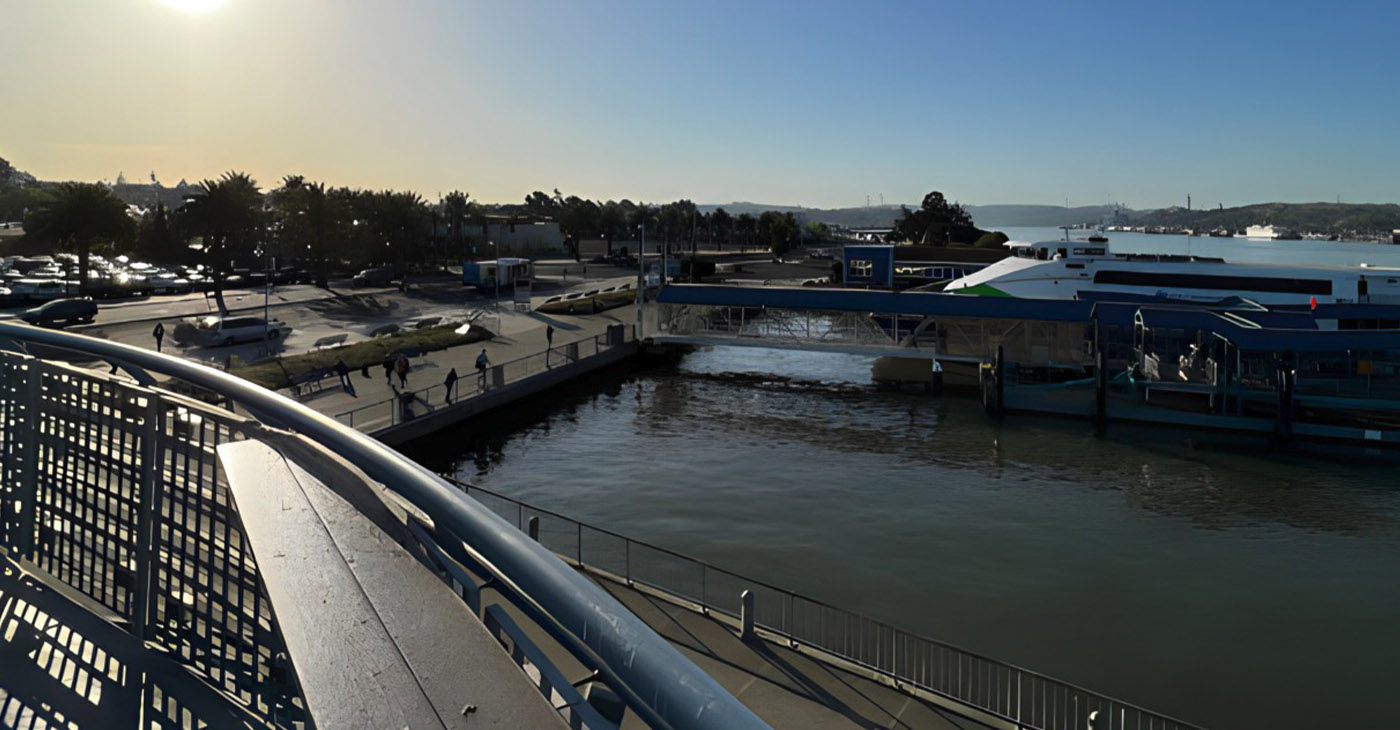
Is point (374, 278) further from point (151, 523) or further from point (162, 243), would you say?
point (151, 523)

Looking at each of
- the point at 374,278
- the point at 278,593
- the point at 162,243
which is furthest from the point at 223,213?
the point at 278,593

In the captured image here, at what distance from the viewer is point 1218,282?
4781 centimetres

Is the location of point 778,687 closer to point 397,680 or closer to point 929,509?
point 397,680

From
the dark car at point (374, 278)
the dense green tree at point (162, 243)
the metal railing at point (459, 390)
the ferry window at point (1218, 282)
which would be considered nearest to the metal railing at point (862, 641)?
the metal railing at point (459, 390)

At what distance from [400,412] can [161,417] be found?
26017 mm

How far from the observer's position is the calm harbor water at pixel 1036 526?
17.0 metres

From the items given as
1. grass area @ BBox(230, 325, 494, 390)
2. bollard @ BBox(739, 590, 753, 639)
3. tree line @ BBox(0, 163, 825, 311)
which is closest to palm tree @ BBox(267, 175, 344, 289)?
tree line @ BBox(0, 163, 825, 311)

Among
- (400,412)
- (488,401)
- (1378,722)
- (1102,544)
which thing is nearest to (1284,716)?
(1378,722)

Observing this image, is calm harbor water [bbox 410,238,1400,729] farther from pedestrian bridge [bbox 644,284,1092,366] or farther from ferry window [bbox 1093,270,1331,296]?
ferry window [bbox 1093,270,1331,296]

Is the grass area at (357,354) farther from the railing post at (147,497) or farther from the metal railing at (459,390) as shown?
the railing post at (147,497)

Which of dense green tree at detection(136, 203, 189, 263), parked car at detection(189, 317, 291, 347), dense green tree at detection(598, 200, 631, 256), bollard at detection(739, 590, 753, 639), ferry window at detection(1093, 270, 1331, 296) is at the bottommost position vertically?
bollard at detection(739, 590, 753, 639)

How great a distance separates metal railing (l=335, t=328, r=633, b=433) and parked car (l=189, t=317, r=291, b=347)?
13.1 meters

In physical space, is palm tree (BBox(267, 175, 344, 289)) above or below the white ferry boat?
above

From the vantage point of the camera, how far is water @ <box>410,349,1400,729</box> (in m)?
17.0
